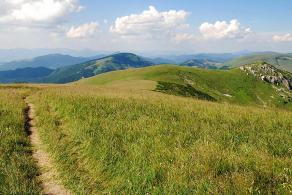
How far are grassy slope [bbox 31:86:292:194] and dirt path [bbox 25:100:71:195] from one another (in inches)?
10.6

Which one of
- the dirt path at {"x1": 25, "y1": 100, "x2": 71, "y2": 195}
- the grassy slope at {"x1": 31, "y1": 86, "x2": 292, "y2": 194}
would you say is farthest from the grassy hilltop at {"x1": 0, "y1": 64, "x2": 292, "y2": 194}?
the dirt path at {"x1": 25, "y1": 100, "x2": 71, "y2": 195}

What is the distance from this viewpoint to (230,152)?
33.7 feet

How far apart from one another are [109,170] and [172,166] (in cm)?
179

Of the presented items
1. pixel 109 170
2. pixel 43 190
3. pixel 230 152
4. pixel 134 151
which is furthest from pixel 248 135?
pixel 43 190

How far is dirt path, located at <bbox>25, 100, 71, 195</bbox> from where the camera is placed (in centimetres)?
947

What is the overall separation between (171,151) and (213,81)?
6496 inches

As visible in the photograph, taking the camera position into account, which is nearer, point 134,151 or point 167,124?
point 134,151

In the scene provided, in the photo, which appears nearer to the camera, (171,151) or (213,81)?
(171,151)

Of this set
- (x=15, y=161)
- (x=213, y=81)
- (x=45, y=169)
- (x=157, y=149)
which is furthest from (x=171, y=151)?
(x=213, y=81)

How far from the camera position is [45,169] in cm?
1105

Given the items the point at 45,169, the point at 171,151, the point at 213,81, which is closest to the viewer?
the point at 171,151

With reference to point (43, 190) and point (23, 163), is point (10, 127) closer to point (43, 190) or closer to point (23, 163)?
point (23, 163)

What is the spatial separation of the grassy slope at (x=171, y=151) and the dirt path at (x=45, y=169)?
27 centimetres

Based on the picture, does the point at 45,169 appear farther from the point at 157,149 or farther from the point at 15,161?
the point at 157,149
